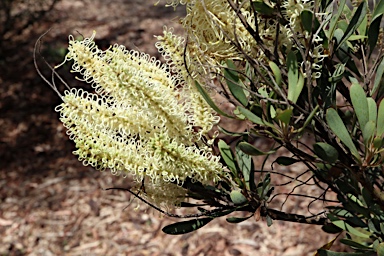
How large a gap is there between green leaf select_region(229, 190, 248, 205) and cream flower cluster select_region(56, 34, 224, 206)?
40mm

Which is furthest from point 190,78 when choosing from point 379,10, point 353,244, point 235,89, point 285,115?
point 353,244

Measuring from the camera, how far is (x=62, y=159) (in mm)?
3299

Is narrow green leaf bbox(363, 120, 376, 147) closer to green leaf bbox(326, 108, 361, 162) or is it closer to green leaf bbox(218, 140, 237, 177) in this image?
green leaf bbox(326, 108, 361, 162)

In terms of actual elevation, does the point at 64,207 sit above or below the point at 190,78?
below

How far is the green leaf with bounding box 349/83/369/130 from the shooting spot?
0.75m

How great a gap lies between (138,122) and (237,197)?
0.63 feet

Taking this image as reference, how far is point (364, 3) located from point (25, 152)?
287 cm

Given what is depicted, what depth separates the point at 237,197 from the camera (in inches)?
32.7

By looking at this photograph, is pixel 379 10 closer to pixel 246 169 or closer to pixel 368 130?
A: pixel 368 130

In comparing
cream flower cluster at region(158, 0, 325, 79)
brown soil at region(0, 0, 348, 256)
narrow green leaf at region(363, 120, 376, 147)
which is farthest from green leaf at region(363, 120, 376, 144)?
brown soil at region(0, 0, 348, 256)

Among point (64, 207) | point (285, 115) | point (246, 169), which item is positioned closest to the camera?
point (285, 115)

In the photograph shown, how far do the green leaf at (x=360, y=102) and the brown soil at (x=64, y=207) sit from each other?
180cm

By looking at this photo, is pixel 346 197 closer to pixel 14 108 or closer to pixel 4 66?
pixel 14 108

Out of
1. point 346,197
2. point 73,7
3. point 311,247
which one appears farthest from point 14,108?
point 346,197
